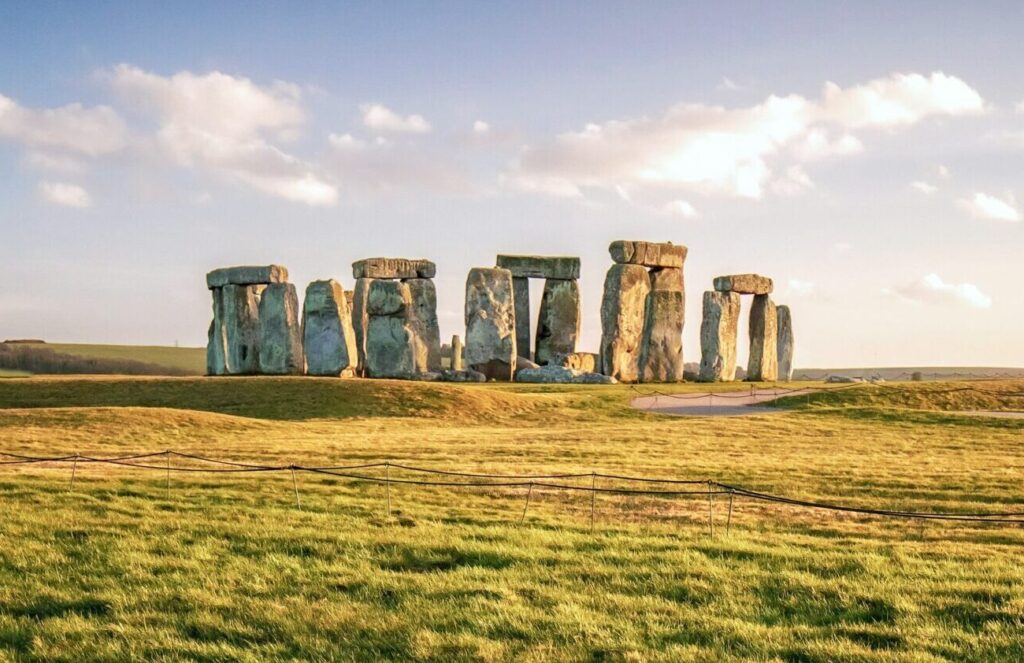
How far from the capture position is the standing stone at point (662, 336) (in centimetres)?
3553

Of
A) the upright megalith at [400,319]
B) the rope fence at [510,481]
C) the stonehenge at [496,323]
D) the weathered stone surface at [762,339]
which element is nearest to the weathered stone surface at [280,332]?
the stonehenge at [496,323]

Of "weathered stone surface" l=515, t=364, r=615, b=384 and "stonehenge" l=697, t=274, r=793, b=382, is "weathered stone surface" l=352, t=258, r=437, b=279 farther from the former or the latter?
"stonehenge" l=697, t=274, r=793, b=382

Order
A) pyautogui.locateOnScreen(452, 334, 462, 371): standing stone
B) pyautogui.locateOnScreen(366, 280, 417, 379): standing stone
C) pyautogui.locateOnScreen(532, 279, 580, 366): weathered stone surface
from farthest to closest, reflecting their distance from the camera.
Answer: pyautogui.locateOnScreen(452, 334, 462, 371): standing stone
pyautogui.locateOnScreen(532, 279, 580, 366): weathered stone surface
pyautogui.locateOnScreen(366, 280, 417, 379): standing stone

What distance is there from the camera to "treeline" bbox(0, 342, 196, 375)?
57.7 meters

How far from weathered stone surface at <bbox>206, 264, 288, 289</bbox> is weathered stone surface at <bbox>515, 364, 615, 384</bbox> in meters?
9.10

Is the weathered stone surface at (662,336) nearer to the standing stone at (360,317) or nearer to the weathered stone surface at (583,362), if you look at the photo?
the weathered stone surface at (583,362)

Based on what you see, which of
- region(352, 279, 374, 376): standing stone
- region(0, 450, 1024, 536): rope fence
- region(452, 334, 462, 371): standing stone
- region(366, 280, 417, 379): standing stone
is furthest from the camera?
region(452, 334, 462, 371): standing stone

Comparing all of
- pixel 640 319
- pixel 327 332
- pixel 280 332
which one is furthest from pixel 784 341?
pixel 280 332

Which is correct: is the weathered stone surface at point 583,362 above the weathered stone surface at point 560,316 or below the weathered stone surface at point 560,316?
below

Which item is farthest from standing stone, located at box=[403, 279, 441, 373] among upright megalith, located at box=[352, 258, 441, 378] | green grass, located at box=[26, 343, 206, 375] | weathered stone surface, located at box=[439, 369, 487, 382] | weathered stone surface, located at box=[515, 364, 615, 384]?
green grass, located at box=[26, 343, 206, 375]

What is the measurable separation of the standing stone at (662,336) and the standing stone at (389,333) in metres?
7.94

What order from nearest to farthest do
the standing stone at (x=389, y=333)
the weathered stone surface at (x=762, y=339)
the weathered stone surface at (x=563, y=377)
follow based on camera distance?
the weathered stone surface at (x=563, y=377)
the standing stone at (x=389, y=333)
the weathered stone surface at (x=762, y=339)

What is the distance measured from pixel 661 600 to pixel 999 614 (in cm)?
236

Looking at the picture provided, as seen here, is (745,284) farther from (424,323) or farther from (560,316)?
(424,323)
